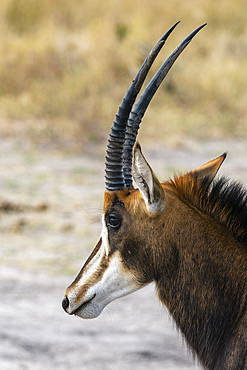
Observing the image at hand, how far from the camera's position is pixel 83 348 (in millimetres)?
6480

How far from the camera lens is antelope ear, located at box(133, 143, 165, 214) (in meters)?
3.70

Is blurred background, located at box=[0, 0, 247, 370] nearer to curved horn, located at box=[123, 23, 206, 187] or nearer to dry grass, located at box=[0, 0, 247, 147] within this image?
dry grass, located at box=[0, 0, 247, 147]

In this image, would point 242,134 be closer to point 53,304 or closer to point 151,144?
point 151,144

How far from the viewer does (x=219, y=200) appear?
3.97m

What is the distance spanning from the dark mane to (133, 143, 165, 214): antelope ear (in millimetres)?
190

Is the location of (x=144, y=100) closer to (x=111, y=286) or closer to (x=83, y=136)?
(x=111, y=286)

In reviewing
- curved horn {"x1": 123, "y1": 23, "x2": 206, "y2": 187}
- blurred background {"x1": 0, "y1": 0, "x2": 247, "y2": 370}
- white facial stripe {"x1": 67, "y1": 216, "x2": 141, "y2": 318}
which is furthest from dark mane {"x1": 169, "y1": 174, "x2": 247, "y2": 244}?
blurred background {"x1": 0, "y1": 0, "x2": 247, "y2": 370}

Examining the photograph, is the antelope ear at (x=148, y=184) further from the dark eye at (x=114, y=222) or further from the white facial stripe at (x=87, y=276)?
the white facial stripe at (x=87, y=276)

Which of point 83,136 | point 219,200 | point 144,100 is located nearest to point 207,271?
point 219,200

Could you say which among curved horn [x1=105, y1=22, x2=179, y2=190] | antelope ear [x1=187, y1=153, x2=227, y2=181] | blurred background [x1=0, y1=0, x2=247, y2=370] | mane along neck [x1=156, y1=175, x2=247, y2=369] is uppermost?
blurred background [x1=0, y1=0, x2=247, y2=370]

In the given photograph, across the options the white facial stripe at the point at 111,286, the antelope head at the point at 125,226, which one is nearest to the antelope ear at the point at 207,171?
the antelope head at the point at 125,226

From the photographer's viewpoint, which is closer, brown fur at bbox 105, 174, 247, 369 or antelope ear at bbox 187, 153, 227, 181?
brown fur at bbox 105, 174, 247, 369

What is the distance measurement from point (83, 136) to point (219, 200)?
11551 mm

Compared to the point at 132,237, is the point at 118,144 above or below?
above
